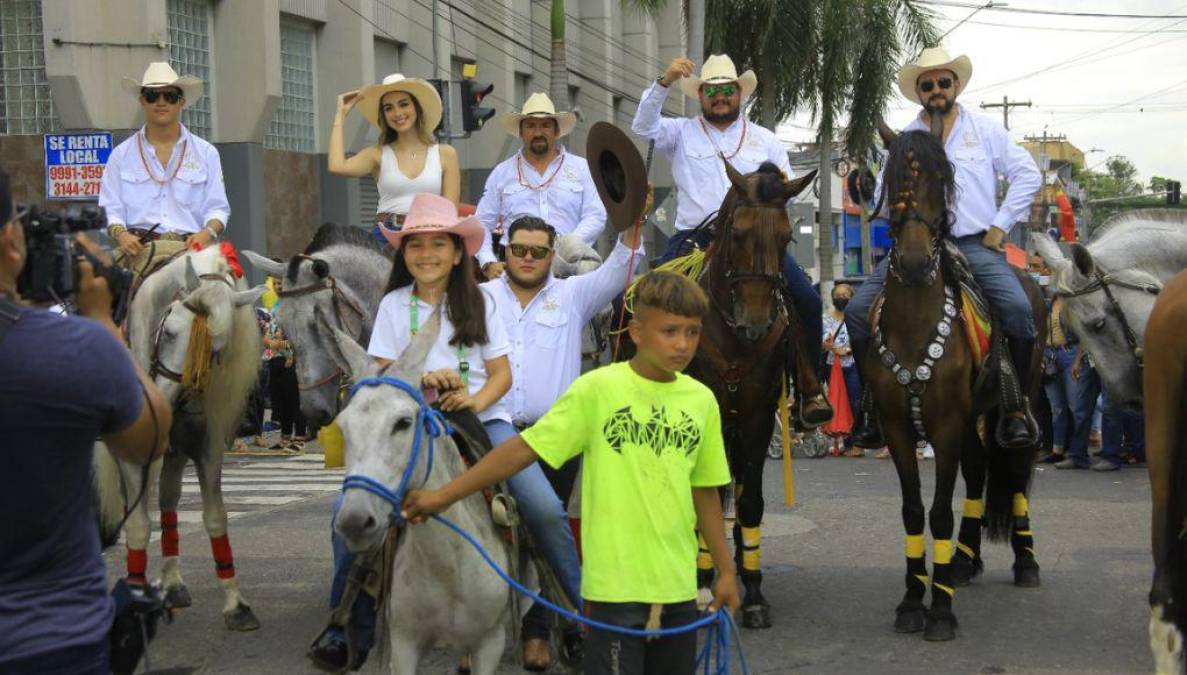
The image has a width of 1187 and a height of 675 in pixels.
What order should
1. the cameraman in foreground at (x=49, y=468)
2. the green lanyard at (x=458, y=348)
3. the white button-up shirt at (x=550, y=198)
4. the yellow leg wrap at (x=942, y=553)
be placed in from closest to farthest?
the cameraman in foreground at (x=49, y=468), the green lanyard at (x=458, y=348), the yellow leg wrap at (x=942, y=553), the white button-up shirt at (x=550, y=198)

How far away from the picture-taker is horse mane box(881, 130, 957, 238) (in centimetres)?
842

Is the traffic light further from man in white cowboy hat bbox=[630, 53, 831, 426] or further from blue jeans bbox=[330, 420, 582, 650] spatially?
blue jeans bbox=[330, 420, 582, 650]

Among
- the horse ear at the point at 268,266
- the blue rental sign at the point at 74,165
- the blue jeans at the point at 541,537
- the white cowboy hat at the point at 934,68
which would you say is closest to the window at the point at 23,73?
the blue rental sign at the point at 74,165

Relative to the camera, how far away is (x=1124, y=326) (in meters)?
9.76

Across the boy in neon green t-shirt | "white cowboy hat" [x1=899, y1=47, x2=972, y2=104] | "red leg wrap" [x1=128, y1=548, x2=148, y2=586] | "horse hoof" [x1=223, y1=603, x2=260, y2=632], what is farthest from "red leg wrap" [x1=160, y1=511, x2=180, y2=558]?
"white cowboy hat" [x1=899, y1=47, x2=972, y2=104]

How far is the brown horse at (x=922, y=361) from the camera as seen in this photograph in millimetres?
8391

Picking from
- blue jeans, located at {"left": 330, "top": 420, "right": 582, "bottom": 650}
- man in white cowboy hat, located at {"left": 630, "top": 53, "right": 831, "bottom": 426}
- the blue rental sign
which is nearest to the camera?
blue jeans, located at {"left": 330, "top": 420, "right": 582, "bottom": 650}

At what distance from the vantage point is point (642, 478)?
5113 millimetres

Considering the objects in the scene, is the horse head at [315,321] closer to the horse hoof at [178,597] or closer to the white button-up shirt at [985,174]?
the horse hoof at [178,597]

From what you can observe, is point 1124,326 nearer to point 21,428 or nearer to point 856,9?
point 21,428

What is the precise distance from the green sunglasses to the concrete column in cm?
1641

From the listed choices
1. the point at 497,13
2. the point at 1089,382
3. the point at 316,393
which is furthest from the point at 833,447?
the point at 497,13

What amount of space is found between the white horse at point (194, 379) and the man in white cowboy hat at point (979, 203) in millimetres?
3686

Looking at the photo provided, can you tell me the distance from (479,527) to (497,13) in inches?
1349
